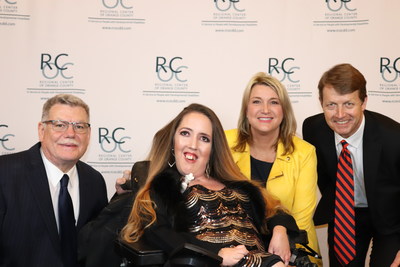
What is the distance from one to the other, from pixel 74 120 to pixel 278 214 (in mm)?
1373

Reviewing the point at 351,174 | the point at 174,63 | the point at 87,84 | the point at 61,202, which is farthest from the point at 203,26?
the point at 61,202

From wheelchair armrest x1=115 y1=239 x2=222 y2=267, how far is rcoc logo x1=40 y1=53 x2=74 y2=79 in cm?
267

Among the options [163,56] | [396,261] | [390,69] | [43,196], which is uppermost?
[163,56]

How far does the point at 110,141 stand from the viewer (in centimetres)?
494

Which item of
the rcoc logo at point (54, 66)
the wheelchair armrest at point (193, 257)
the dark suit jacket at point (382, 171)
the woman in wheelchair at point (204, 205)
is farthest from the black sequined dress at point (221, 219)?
the rcoc logo at point (54, 66)

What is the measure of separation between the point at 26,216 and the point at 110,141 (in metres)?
2.14

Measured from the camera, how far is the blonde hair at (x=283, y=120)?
11.7ft

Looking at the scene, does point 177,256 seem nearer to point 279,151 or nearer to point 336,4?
point 279,151

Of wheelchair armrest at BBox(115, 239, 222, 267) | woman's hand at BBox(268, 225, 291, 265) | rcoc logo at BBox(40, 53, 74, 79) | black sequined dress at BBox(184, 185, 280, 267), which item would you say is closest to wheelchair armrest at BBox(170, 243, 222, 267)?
wheelchair armrest at BBox(115, 239, 222, 267)

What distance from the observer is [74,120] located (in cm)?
301

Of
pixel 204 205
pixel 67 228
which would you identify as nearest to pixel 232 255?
pixel 204 205

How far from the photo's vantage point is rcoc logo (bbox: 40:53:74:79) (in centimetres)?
493

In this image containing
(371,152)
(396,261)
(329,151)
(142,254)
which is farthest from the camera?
(329,151)

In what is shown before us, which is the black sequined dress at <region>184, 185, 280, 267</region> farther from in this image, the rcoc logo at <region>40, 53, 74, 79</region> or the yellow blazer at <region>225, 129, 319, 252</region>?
the rcoc logo at <region>40, 53, 74, 79</region>
